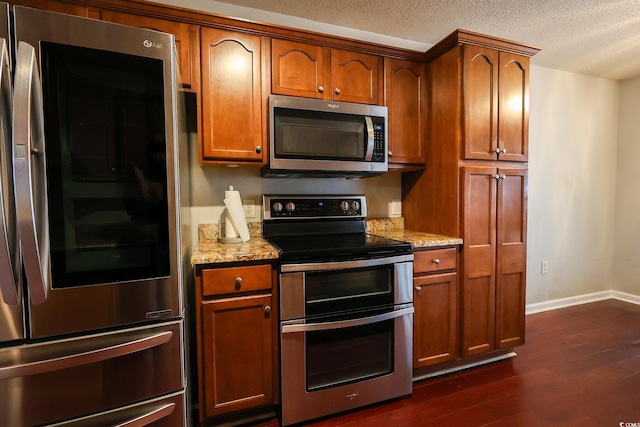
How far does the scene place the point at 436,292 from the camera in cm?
196

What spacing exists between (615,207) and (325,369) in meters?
3.96

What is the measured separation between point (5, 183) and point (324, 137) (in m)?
1.43

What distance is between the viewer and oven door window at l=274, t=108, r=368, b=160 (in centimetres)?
179

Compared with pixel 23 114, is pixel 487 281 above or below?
below

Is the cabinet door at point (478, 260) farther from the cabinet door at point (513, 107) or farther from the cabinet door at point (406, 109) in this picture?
the cabinet door at point (406, 109)

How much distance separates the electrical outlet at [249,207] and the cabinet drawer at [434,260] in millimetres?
1128

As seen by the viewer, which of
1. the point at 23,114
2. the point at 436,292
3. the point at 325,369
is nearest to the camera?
the point at 23,114

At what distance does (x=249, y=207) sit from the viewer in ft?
6.92

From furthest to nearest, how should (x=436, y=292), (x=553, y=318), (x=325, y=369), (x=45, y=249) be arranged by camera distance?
1. (x=553, y=318)
2. (x=436, y=292)
3. (x=325, y=369)
4. (x=45, y=249)

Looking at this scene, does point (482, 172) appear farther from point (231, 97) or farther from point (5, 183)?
point (5, 183)

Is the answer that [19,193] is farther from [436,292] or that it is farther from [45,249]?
[436,292]

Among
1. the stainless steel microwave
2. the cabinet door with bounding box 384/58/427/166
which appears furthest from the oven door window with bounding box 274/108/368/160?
the cabinet door with bounding box 384/58/427/166

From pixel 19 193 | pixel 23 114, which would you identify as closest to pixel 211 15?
pixel 23 114

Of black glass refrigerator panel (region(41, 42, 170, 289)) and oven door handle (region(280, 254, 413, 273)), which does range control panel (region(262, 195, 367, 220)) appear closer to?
oven door handle (region(280, 254, 413, 273))
